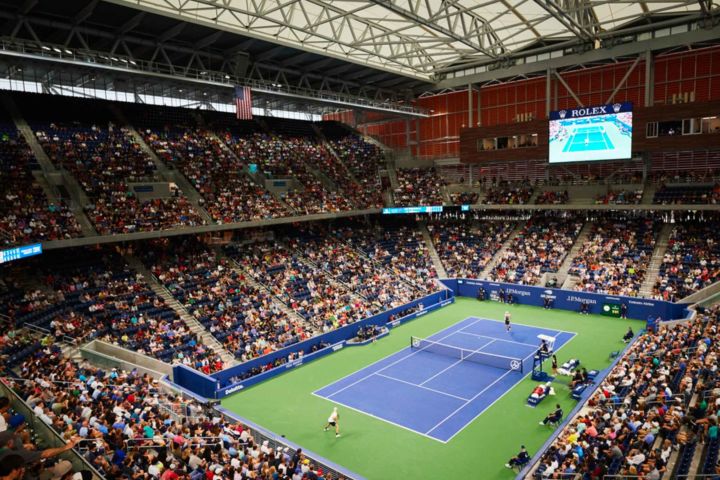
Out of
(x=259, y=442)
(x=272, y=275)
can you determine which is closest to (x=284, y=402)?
(x=259, y=442)

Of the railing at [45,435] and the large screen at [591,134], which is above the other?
the large screen at [591,134]

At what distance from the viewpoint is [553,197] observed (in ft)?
145

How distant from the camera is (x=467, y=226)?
49344mm

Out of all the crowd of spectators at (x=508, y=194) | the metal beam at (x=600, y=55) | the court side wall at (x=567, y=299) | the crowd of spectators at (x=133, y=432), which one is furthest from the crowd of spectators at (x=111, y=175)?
the metal beam at (x=600, y=55)

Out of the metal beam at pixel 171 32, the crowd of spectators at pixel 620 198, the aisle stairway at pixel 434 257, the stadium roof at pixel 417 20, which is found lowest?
the aisle stairway at pixel 434 257

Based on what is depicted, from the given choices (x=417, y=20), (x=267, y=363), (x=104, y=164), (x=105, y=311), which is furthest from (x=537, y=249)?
(x=104, y=164)

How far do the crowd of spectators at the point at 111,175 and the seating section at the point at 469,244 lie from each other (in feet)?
73.3

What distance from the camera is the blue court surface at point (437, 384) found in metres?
21.6

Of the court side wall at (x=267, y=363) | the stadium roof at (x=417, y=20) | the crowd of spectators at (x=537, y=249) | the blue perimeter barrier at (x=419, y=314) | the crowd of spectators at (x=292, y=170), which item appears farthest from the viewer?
the crowd of spectators at (x=292, y=170)

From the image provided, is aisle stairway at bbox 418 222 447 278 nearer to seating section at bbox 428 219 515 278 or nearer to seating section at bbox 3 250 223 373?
seating section at bbox 428 219 515 278

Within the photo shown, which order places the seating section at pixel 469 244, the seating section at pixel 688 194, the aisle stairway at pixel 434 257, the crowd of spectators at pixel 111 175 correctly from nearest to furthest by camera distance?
the crowd of spectators at pixel 111 175 < the seating section at pixel 688 194 < the seating section at pixel 469 244 < the aisle stairway at pixel 434 257

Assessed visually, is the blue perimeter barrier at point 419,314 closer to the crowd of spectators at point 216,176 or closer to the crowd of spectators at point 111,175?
the crowd of spectators at point 111,175

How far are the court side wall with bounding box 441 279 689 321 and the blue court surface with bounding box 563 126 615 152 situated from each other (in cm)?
1128

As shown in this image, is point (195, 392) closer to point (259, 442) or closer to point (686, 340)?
point (259, 442)
